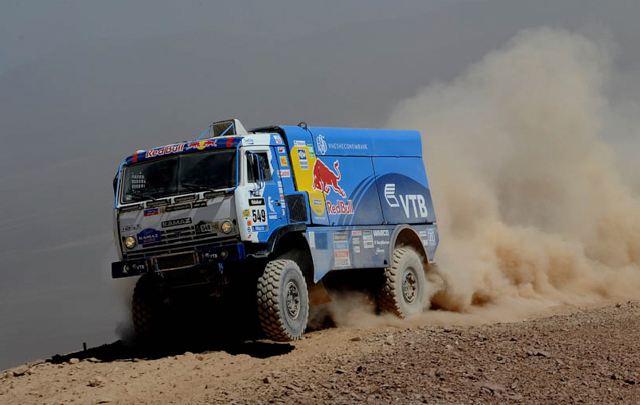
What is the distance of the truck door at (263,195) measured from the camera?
12516 millimetres

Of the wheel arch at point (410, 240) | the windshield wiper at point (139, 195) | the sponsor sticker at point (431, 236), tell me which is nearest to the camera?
the windshield wiper at point (139, 195)

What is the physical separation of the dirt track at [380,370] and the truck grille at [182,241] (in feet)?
5.06

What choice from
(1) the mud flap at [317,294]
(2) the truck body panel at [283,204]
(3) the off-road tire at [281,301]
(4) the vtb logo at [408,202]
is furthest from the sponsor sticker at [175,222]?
(4) the vtb logo at [408,202]

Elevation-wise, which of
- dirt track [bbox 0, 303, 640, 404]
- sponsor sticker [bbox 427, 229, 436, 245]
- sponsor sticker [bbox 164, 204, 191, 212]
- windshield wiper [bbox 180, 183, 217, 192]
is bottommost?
dirt track [bbox 0, 303, 640, 404]

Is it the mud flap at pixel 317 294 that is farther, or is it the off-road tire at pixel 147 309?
the mud flap at pixel 317 294

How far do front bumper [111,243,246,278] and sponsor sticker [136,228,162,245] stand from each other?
302 mm

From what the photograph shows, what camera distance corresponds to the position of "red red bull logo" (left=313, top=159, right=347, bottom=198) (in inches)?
560

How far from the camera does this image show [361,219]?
15086mm

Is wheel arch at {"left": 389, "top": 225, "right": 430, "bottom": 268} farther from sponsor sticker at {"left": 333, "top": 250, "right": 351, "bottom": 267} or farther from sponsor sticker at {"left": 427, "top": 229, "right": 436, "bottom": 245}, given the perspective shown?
sponsor sticker at {"left": 333, "top": 250, "right": 351, "bottom": 267}

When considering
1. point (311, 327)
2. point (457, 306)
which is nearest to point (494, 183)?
point (457, 306)

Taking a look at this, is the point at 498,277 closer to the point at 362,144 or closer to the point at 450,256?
the point at 450,256

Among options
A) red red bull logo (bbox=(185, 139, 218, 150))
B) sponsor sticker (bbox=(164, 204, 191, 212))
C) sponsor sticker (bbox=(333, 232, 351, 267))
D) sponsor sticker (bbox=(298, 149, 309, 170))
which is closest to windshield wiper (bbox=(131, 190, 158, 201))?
sponsor sticker (bbox=(164, 204, 191, 212))

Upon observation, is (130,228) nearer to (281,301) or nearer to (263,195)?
(263,195)

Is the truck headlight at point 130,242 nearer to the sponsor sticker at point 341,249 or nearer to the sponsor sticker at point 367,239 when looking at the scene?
the sponsor sticker at point 341,249
